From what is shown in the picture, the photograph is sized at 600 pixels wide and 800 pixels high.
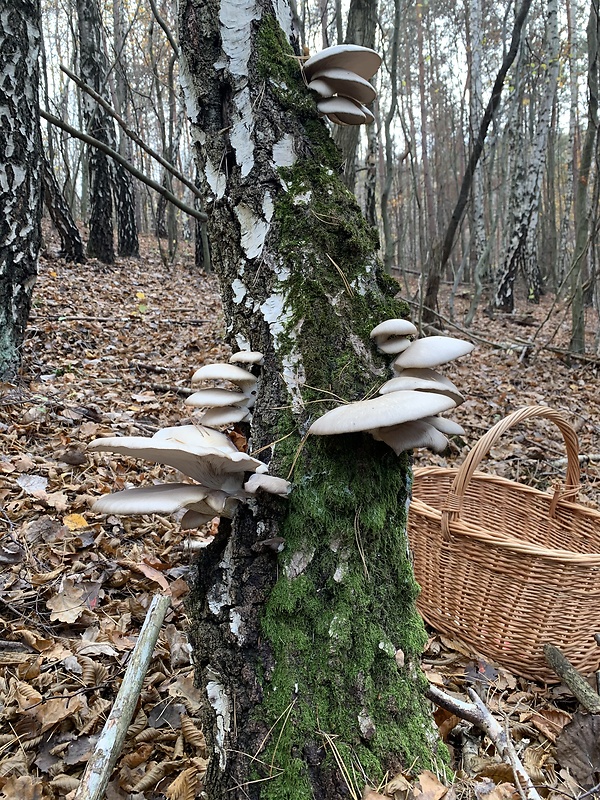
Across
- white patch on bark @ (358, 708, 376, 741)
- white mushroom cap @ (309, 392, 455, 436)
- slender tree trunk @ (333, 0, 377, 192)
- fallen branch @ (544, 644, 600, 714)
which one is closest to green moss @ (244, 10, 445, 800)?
white patch on bark @ (358, 708, 376, 741)

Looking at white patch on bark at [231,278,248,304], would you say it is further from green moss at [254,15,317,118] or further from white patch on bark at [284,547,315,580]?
white patch on bark at [284,547,315,580]

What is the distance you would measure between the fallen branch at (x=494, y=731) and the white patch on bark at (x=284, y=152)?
1835mm

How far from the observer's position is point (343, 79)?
1.84m

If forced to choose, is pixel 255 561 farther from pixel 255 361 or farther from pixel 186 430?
pixel 255 361

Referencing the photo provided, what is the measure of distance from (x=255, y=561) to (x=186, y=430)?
0.44 m

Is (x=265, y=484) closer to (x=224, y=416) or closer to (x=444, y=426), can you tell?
(x=224, y=416)

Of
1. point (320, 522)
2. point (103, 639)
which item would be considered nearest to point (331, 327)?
point (320, 522)

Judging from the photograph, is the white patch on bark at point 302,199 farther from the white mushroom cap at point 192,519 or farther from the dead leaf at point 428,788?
the dead leaf at point 428,788

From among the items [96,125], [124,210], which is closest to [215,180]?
[96,125]

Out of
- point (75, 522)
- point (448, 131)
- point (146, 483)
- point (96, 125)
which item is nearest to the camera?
point (75, 522)

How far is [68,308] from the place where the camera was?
7359 mm

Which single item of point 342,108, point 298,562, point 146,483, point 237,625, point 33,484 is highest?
point 342,108

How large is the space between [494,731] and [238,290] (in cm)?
165

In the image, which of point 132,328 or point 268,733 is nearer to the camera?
point 268,733
